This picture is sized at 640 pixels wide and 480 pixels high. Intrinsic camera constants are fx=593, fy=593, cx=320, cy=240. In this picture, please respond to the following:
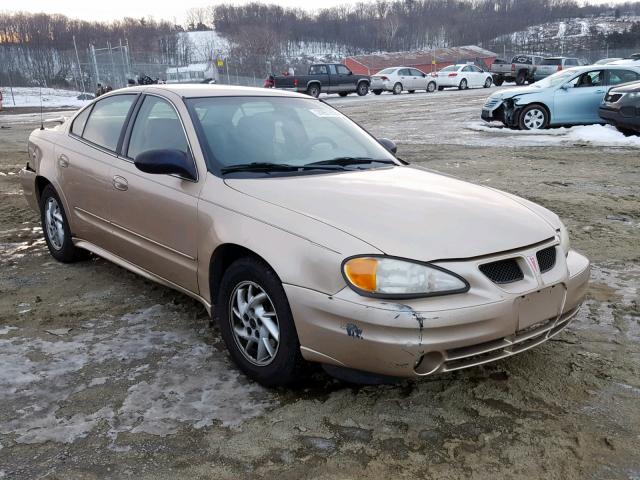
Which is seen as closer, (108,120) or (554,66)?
(108,120)

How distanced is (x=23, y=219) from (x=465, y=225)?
5.78 meters

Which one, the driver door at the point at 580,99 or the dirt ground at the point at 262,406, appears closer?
the dirt ground at the point at 262,406

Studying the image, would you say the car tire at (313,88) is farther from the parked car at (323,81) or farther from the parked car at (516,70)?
the parked car at (516,70)

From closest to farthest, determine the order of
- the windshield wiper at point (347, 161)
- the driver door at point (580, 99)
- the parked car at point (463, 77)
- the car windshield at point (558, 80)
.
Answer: the windshield wiper at point (347, 161)
the driver door at point (580, 99)
the car windshield at point (558, 80)
the parked car at point (463, 77)

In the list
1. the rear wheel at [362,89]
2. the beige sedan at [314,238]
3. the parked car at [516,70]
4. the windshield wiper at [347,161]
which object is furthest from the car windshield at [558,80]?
the parked car at [516,70]

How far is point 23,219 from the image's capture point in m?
6.85

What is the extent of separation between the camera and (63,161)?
187 inches

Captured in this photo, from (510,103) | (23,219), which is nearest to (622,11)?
(510,103)

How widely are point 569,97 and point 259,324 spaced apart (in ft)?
42.4

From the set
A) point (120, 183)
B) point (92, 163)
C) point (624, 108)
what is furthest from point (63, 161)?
point (624, 108)

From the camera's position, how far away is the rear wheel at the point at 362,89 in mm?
33031

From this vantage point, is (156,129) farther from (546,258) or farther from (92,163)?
(546,258)

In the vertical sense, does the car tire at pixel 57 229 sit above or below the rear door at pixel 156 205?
below

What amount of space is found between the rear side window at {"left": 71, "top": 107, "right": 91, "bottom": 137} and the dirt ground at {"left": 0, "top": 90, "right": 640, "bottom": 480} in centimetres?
128
